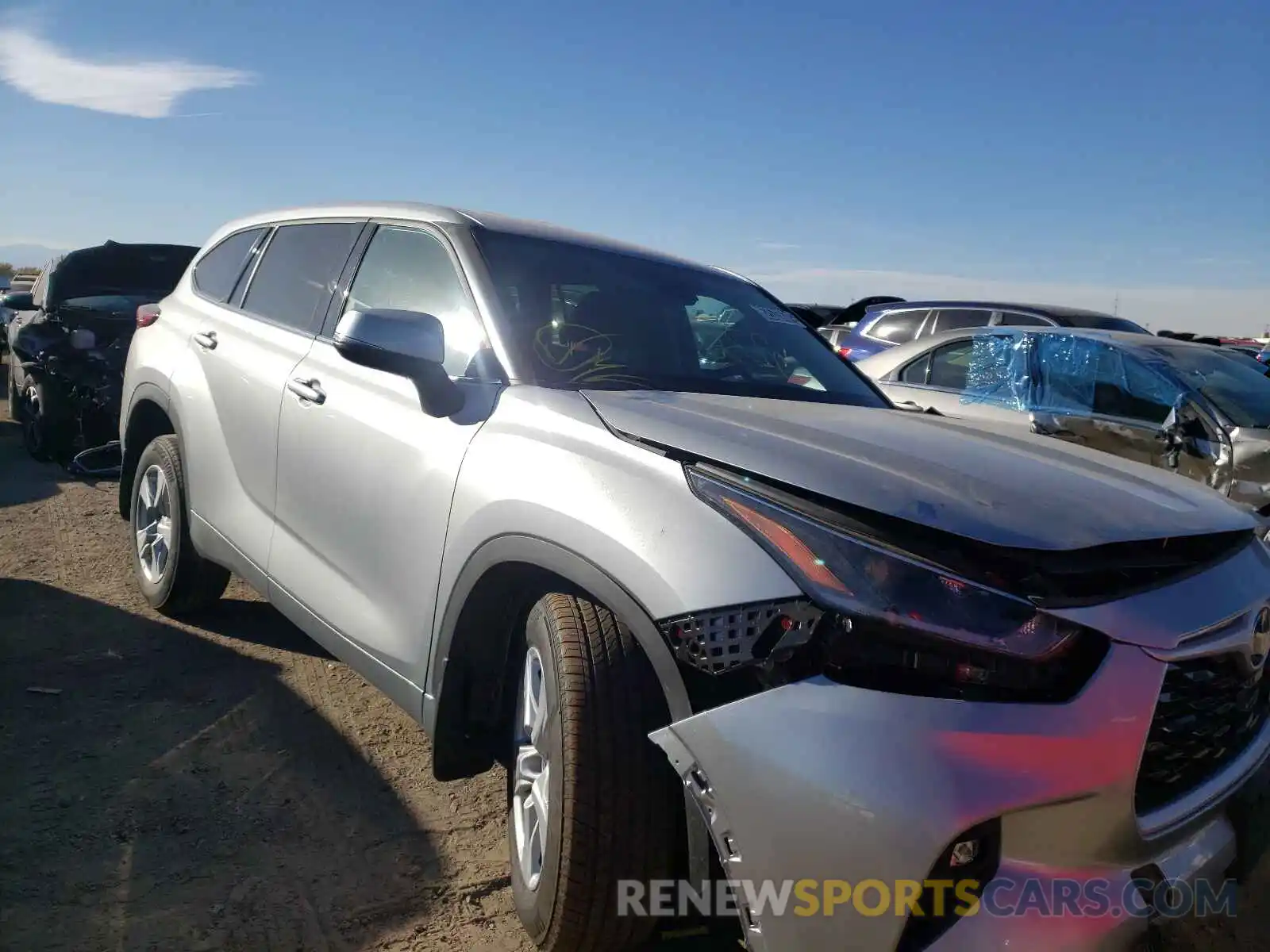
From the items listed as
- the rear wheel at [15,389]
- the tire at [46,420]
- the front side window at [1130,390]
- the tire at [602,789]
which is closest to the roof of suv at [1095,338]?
the front side window at [1130,390]

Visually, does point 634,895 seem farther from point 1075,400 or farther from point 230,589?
point 1075,400

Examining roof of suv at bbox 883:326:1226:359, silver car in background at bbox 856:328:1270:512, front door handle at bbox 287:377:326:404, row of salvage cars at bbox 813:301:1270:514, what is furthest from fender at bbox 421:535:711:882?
roof of suv at bbox 883:326:1226:359

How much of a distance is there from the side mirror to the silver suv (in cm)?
1

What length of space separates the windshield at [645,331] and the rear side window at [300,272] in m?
0.77

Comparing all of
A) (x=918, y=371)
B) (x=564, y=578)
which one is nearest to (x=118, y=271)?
(x=918, y=371)

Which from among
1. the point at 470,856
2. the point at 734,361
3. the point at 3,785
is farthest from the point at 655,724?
the point at 3,785

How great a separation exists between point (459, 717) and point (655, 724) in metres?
0.75

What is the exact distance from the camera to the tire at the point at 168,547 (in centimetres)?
417

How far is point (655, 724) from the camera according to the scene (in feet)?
6.49

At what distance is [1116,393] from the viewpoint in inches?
235

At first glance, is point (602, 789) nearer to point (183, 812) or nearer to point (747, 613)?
point (747, 613)

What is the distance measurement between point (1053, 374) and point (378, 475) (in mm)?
5055

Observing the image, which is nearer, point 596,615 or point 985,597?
point 985,597

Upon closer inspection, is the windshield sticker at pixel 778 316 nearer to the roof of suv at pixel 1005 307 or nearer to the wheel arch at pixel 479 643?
the wheel arch at pixel 479 643
